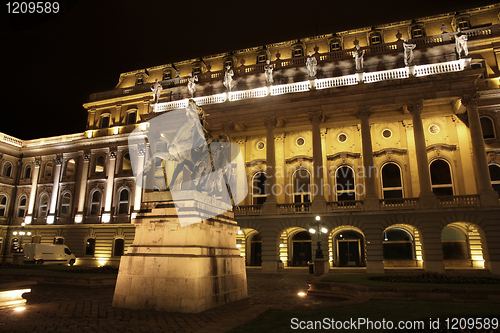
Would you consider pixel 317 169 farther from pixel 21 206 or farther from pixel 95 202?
pixel 21 206

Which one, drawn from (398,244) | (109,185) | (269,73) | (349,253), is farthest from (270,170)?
(109,185)

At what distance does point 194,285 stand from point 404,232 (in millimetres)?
25314

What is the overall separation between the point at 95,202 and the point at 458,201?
35.3m

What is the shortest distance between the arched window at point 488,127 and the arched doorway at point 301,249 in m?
16.8

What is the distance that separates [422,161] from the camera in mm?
26438

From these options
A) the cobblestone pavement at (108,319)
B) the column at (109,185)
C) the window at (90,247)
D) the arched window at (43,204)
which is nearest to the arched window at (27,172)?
the arched window at (43,204)

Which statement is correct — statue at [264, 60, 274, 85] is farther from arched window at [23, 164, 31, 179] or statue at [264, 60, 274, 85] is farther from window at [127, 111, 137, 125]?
arched window at [23, 164, 31, 179]

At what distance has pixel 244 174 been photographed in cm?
3422

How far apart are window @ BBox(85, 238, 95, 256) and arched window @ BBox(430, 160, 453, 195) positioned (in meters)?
34.0

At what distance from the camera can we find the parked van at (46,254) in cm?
2965

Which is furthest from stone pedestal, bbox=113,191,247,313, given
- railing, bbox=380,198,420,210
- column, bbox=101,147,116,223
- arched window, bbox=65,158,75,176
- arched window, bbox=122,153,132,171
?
arched window, bbox=65,158,75,176

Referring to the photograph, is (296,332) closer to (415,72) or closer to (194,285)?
(194,285)

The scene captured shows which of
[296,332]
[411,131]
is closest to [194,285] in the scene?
[296,332]

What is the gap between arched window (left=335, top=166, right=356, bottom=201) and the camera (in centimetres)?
Answer: 3170
